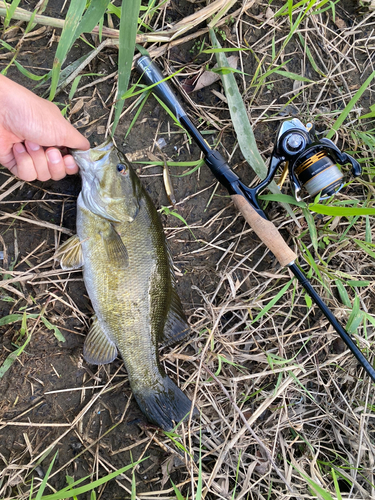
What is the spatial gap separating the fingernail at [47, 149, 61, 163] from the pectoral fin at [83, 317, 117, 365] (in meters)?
Result: 1.23

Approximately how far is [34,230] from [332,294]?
2.53m

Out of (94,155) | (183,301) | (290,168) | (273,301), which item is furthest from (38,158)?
(273,301)

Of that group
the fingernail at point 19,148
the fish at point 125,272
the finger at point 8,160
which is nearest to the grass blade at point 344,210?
the fish at point 125,272

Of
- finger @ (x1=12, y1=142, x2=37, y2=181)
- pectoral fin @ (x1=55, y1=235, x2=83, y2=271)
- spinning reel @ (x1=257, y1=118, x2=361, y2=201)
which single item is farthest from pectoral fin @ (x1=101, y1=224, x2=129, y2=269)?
spinning reel @ (x1=257, y1=118, x2=361, y2=201)

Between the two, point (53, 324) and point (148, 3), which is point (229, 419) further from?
point (148, 3)

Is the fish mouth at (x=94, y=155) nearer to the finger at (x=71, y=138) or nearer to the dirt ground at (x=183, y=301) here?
the finger at (x=71, y=138)

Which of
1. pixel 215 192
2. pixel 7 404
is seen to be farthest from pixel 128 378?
pixel 215 192

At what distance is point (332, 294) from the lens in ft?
9.75

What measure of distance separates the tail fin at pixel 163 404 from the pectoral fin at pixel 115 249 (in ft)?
3.18

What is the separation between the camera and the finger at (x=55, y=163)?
7.86 ft

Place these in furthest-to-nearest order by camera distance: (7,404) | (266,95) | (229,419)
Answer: (266,95) → (229,419) → (7,404)

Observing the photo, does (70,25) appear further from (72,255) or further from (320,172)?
(320,172)

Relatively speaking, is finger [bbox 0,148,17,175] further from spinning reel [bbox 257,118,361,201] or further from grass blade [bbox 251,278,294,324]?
grass blade [bbox 251,278,294,324]

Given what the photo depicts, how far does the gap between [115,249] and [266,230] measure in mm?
1166
